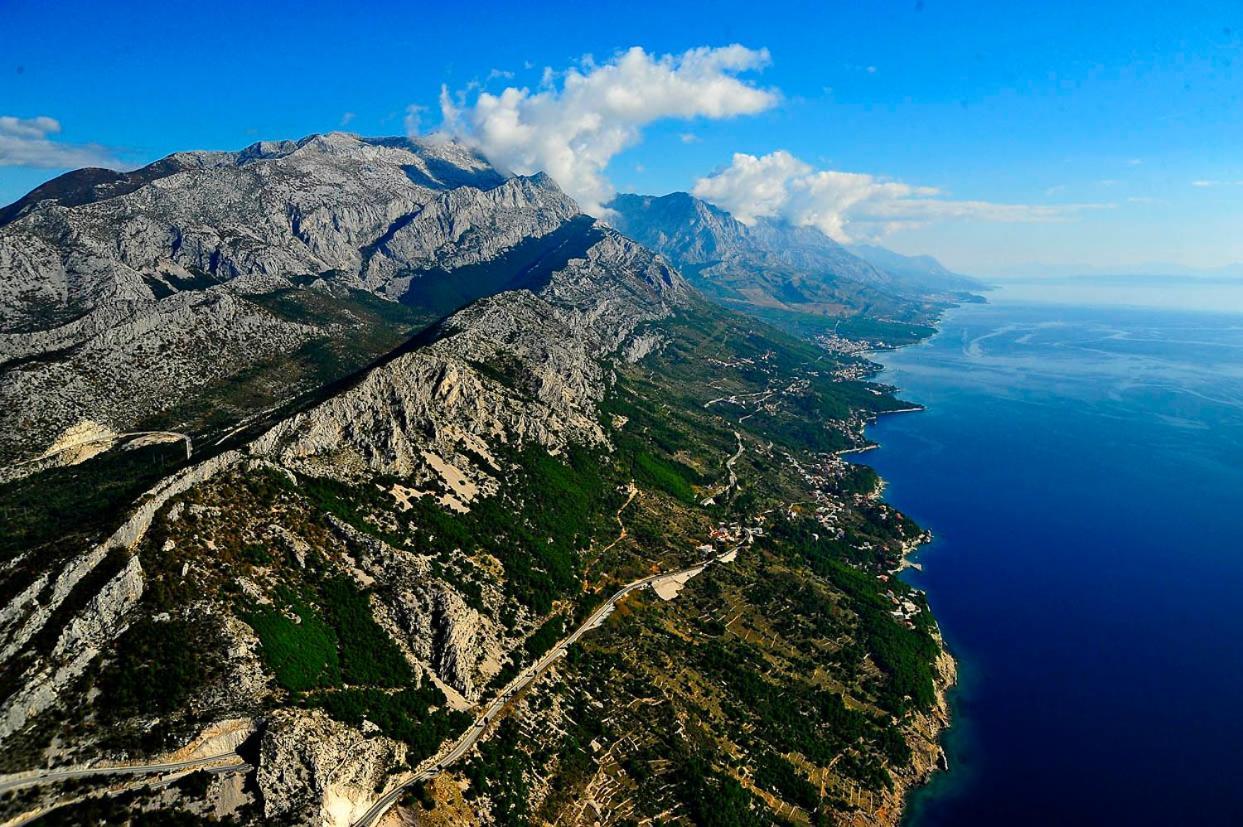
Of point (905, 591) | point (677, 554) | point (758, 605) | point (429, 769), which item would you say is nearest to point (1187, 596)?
point (905, 591)

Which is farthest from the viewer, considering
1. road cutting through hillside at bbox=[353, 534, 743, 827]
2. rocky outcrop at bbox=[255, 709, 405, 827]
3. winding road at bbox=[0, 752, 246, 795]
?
road cutting through hillside at bbox=[353, 534, 743, 827]

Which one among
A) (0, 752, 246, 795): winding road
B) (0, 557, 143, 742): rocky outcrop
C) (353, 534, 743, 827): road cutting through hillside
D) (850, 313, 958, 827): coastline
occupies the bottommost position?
(850, 313, 958, 827): coastline

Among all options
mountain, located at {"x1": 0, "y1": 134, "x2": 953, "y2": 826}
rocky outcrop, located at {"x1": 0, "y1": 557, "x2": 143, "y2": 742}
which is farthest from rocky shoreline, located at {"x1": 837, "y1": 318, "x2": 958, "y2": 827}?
rocky outcrop, located at {"x1": 0, "y1": 557, "x2": 143, "y2": 742}

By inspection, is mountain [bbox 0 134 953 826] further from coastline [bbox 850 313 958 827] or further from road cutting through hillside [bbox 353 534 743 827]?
coastline [bbox 850 313 958 827]

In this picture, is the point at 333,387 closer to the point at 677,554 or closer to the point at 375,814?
the point at 677,554

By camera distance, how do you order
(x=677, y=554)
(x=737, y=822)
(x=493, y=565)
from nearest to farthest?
(x=737, y=822)
(x=493, y=565)
(x=677, y=554)

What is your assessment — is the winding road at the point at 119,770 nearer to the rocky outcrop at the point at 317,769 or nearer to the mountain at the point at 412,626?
the mountain at the point at 412,626

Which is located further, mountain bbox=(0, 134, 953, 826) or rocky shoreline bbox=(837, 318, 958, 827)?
rocky shoreline bbox=(837, 318, 958, 827)

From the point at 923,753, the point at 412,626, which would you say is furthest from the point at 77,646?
Answer: the point at 923,753
